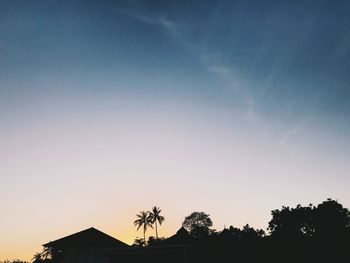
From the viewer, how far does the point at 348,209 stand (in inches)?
2203

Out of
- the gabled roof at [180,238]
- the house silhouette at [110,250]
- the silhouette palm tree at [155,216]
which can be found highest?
the silhouette palm tree at [155,216]

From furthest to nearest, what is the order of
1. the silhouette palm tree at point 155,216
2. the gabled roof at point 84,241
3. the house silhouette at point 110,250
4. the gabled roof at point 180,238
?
the silhouette palm tree at point 155,216, the gabled roof at point 180,238, the gabled roof at point 84,241, the house silhouette at point 110,250

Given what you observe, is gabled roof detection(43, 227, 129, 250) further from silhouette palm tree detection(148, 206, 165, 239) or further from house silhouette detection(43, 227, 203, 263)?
silhouette palm tree detection(148, 206, 165, 239)

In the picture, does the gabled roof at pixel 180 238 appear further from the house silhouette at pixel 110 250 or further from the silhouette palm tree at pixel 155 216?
the silhouette palm tree at pixel 155 216

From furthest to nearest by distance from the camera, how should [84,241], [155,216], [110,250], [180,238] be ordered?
1. [155,216]
2. [180,238]
3. [84,241]
4. [110,250]

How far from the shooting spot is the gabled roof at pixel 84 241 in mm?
32438

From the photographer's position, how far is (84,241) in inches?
1283

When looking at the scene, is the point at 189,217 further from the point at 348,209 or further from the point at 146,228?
the point at 348,209

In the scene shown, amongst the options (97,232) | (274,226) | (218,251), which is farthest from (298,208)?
(97,232)

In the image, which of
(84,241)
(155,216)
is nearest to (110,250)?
(84,241)

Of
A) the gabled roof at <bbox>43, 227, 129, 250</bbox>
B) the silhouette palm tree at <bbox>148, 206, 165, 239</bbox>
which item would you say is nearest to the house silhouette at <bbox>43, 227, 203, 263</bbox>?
the gabled roof at <bbox>43, 227, 129, 250</bbox>

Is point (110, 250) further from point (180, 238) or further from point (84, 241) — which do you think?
point (180, 238)

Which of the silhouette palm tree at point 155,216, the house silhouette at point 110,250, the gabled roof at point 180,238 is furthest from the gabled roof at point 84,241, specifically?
the silhouette palm tree at point 155,216

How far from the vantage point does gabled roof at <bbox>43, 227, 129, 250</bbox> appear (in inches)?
1277
